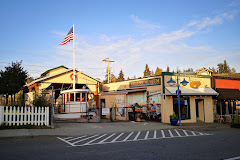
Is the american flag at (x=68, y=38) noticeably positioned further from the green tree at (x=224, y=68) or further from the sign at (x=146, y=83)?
the green tree at (x=224, y=68)

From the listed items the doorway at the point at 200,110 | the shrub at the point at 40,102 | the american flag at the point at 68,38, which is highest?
the american flag at the point at 68,38

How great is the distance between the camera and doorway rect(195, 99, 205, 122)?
73.5 ft

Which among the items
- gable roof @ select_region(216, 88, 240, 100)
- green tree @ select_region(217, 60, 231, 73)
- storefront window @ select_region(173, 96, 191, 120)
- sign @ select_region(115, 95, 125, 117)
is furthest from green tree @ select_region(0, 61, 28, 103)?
green tree @ select_region(217, 60, 231, 73)

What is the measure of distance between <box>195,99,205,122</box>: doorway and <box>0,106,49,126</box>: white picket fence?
50.9 ft

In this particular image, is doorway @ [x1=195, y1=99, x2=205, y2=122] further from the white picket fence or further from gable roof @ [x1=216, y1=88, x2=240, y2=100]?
the white picket fence

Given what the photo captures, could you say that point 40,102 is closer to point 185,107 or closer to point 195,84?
point 185,107

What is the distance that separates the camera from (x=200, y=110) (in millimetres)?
22688

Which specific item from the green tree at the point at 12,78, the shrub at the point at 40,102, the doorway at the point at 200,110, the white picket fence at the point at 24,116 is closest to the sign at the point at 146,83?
the doorway at the point at 200,110

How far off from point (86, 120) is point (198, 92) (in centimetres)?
1119

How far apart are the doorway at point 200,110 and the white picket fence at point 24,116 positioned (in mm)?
15509

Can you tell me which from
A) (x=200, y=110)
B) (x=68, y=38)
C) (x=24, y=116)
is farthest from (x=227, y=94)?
(x=24, y=116)

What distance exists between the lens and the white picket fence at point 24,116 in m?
13.3

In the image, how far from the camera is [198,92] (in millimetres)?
21281

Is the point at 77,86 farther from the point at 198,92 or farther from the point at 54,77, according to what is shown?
the point at 198,92
